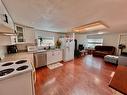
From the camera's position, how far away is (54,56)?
13.5ft

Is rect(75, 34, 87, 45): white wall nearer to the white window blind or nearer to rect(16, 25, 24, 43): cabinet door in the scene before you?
the white window blind

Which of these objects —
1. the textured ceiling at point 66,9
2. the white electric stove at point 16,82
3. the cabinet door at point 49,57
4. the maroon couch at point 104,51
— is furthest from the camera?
the maroon couch at point 104,51

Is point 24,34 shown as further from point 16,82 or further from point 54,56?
point 16,82

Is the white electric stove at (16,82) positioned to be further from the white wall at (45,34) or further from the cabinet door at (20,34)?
the white wall at (45,34)

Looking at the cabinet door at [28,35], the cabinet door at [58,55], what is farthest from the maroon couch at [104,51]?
the cabinet door at [28,35]

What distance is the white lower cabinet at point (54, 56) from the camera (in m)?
3.87

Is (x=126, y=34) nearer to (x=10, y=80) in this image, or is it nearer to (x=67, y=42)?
(x=67, y=42)

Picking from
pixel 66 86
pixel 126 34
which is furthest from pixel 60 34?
pixel 126 34

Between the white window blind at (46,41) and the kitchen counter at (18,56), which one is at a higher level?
the white window blind at (46,41)

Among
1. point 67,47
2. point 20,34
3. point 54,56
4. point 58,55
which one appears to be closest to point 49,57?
point 54,56

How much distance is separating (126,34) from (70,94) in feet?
19.7

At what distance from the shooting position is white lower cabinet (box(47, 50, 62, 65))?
3871mm

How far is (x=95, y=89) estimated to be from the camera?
6.59 ft

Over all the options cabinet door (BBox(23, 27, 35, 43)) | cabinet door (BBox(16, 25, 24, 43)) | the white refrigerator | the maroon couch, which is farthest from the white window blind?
the maroon couch
